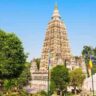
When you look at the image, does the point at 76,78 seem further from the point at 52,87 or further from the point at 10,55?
the point at 10,55

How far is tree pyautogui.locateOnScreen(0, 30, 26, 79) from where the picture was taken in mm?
59781

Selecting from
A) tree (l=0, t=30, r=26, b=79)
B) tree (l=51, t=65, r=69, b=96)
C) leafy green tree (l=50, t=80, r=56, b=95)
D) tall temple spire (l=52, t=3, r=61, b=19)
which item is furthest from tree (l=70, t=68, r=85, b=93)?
tall temple spire (l=52, t=3, r=61, b=19)

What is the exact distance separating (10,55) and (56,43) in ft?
177

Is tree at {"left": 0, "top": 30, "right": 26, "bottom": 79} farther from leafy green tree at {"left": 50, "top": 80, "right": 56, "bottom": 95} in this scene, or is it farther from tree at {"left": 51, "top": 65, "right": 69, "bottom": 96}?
tree at {"left": 51, "top": 65, "right": 69, "bottom": 96}

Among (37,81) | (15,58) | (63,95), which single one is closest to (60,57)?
(37,81)

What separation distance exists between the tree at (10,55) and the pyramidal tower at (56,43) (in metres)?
49.5

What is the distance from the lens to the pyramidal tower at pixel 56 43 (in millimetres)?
113312

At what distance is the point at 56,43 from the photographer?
114 metres

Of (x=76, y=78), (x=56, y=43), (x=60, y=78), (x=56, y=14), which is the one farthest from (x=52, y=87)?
(x=56, y=14)

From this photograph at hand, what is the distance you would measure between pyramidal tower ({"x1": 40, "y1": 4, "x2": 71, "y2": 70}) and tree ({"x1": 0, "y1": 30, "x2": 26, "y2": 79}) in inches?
1950

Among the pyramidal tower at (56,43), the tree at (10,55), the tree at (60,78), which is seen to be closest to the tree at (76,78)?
the tree at (60,78)

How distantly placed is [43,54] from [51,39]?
297 inches

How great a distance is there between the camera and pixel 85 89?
101 m

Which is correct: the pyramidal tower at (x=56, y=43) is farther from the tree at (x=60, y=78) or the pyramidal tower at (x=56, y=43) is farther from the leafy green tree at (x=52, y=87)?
the leafy green tree at (x=52, y=87)
